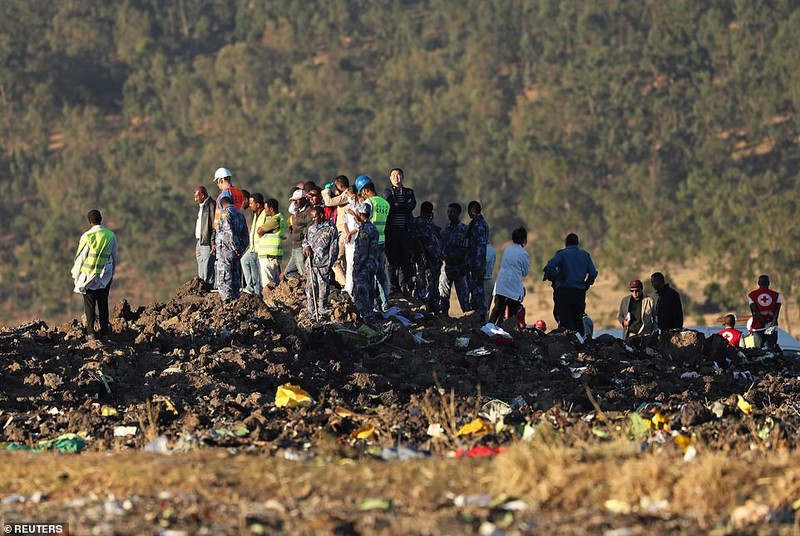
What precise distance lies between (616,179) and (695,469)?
4734cm

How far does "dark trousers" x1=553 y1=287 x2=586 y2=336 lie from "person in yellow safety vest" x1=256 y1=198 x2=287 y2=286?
303cm

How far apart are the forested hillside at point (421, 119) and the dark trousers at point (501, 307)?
2524 centimetres

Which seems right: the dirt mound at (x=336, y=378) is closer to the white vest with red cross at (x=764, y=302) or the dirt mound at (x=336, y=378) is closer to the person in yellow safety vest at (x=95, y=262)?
the person in yellow safety vest at (x=95, y=262)

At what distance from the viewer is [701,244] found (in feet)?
147

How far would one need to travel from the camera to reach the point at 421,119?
198ft

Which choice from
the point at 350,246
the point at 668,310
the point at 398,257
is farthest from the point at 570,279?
the point at 350,246

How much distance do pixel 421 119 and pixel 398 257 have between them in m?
45.1

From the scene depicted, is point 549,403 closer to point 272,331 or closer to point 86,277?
point 272,331

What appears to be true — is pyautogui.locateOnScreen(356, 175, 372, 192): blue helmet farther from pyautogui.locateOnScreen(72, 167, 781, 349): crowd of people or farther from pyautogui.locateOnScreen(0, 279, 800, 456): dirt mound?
pyautogui.locateOnScreen(0, 279, 800, 456): dirt mound

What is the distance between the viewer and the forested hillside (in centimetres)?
5041

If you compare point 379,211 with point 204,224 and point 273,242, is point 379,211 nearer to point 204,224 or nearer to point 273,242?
point 273,242

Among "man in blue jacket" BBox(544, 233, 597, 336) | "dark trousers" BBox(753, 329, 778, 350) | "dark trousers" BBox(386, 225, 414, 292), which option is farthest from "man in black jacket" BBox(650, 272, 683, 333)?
"dark trousers" BBox(386, 225, 414, 292)

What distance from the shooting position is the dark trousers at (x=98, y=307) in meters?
13.6

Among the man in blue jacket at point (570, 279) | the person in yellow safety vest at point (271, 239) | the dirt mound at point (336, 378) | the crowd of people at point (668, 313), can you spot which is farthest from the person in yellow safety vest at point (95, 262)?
the crowd of people at point (668, 313)
